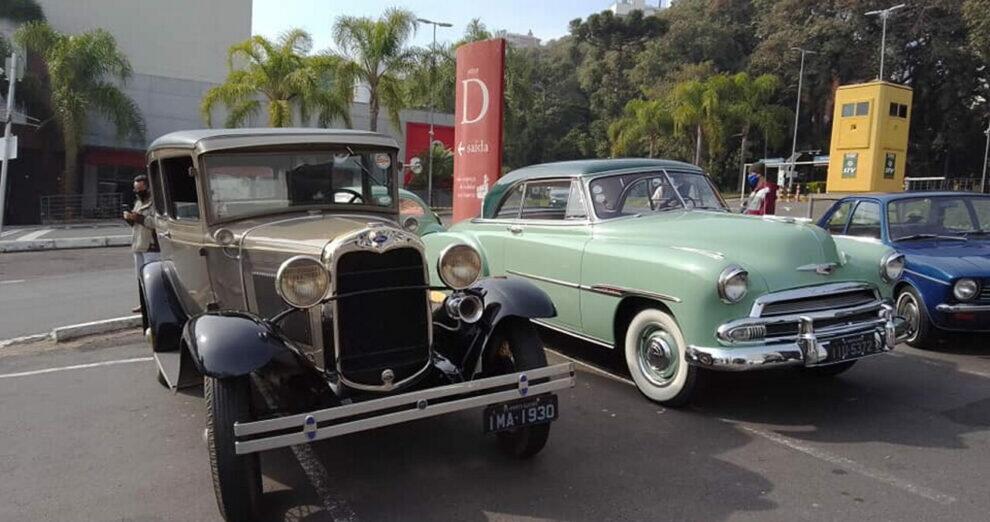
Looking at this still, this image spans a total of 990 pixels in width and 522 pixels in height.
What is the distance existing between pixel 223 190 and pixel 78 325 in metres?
4.26

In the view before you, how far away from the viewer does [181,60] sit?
39500 millimetres

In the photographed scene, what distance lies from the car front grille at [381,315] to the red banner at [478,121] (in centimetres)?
724

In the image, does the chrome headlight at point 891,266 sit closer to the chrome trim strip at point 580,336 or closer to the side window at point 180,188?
the chrome trim strip at point 580,336

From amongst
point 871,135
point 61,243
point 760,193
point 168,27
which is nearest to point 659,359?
point 760,193

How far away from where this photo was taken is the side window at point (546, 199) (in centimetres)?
636

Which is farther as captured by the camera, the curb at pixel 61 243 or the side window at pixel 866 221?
the curb at pixel 61 243

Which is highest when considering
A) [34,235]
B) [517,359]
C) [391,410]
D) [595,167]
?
[595,167]

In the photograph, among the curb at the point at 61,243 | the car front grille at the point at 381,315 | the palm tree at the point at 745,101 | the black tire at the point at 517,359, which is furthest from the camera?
the palm tree at the point at 745,101

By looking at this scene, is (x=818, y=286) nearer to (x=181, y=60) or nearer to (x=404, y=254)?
(x=404, y=254)

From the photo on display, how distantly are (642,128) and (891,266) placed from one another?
36.8m

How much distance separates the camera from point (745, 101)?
3894cm

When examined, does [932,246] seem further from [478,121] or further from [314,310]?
[478,121]

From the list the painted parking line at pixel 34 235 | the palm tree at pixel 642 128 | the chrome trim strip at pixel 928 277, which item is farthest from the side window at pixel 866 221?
the palm tree at pixel 642 128

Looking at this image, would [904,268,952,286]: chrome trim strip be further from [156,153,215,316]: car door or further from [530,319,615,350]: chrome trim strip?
[156,153,215,316]: car door
